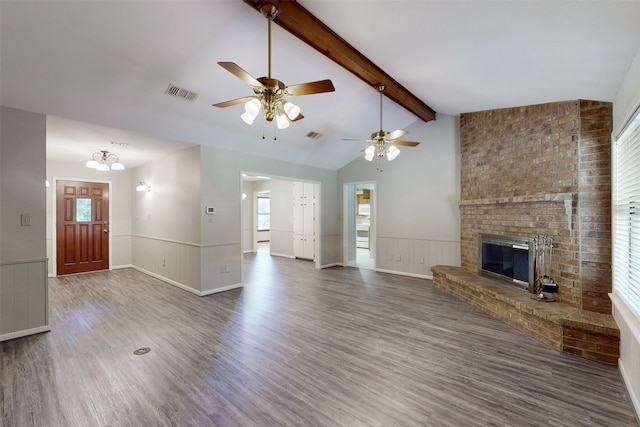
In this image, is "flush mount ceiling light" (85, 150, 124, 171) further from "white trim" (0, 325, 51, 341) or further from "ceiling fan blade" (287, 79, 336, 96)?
"ceiling fan blade" (287, 79, 336, 96)

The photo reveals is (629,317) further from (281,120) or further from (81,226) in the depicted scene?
(81,226)

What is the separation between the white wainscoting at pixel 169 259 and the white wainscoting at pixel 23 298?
185 centimetres

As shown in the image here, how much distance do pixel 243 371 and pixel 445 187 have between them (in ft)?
15.9

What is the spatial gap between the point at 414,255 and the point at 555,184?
2.94 meters

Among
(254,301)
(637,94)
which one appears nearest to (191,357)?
(254,301)

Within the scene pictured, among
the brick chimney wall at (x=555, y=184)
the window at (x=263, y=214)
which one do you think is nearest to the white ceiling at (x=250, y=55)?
the brick chimney wall at (x=555, y=184)

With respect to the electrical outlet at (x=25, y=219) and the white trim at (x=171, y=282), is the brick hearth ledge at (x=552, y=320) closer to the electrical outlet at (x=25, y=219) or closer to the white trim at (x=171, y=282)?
the white trim at (x=171, y=282)

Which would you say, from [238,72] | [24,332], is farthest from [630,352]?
[24,332]

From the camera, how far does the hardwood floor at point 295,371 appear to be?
2.00 meters

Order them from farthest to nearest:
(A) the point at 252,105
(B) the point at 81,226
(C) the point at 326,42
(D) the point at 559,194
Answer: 1. (B) the point at 81,226
2. (D) the point at 559,194
3. (C) the point at 326,42
4. (A) the point at 252,105

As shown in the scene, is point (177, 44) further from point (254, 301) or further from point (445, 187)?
point (445, 187)

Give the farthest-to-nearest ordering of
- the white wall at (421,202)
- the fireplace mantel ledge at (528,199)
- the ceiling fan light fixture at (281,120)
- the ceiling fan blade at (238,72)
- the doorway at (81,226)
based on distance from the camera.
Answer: the doorway at (81,226) → the white wall at (421,202) → the fireplace mantel ledge at (528,199) → the ceiling fan light fixture at (281,120) → the ceiling fan blade at (238,72)

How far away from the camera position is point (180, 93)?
347 cm

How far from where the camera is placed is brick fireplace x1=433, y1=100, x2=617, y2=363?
124 inches
